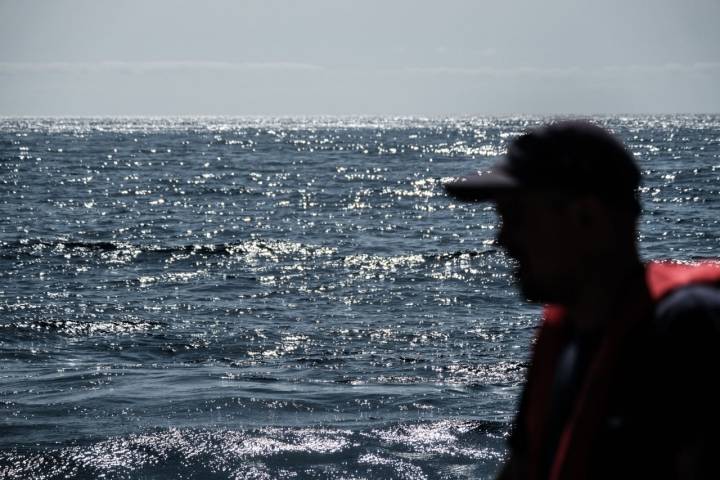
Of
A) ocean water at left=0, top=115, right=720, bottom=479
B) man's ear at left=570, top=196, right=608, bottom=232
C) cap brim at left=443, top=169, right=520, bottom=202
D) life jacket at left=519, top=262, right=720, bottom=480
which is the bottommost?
ocean water at left=0, top=115, right=720, bottom=479

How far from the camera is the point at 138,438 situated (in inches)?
340

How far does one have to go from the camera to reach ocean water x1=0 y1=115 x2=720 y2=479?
8.32 m

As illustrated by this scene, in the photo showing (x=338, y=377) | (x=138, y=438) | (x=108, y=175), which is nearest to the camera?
(x=138, y=438)

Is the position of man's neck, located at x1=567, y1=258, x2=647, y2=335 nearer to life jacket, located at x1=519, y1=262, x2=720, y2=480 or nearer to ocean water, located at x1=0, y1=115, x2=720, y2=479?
life jacket, located at x1=519, y1=262, x2=720, y2=480

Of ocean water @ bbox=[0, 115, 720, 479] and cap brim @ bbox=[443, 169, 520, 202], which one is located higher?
cap brim @ bbox=[443, 169, 520, 202]

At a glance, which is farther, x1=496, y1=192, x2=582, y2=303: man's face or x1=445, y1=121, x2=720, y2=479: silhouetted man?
x1=496, y1=192, x2=582, y2=303: man's face

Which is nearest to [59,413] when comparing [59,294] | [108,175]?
[59,294]

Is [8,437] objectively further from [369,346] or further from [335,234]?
[335,234]

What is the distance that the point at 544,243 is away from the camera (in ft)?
6.39

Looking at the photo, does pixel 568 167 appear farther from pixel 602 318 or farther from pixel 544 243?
pixel 602 318

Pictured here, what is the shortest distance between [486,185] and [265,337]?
12.9 meters

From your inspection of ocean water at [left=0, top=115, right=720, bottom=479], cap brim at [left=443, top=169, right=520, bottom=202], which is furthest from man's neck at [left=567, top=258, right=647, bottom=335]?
ocean water at [left=0, top=115, right=720, bottom=479]

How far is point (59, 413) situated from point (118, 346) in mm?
4408

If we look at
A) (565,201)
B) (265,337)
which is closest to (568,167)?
(565,201)
